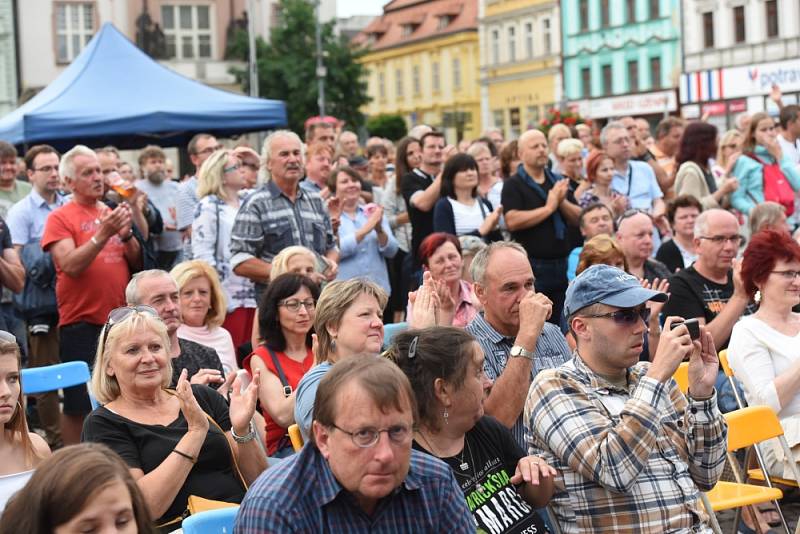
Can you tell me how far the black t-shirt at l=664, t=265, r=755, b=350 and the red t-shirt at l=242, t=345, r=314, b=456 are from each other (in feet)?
7.53

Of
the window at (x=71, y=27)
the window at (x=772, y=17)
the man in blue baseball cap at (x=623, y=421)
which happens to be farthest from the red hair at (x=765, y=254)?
the window at (x=772, y=17)

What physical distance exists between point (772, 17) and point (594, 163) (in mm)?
42555

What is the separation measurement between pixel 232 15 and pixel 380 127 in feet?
35.2

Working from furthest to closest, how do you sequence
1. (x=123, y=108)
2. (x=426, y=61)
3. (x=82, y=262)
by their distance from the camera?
(x=426, y=61)
(x=123, y=108)
(x=82, y=262)

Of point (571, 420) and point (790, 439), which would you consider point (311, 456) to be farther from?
point (790, 439)

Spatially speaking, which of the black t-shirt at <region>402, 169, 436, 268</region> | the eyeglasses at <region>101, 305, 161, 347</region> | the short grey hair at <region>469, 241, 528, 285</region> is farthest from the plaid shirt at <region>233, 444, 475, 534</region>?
the black t-shirt at <region>402, 169, 436, 268</region>

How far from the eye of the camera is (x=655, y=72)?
56.4 meters

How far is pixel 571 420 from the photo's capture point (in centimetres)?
410

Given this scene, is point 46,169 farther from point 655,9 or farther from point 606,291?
point 655,9

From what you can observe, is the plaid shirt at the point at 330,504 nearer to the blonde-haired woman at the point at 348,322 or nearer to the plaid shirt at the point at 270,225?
the blonde-haired woman at the point at 348,322

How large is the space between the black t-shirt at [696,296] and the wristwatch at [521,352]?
249cm

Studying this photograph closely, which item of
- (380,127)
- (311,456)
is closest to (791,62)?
(380,127)

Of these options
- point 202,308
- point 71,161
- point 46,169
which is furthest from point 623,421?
point 46,169

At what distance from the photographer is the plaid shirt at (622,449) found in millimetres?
3953
